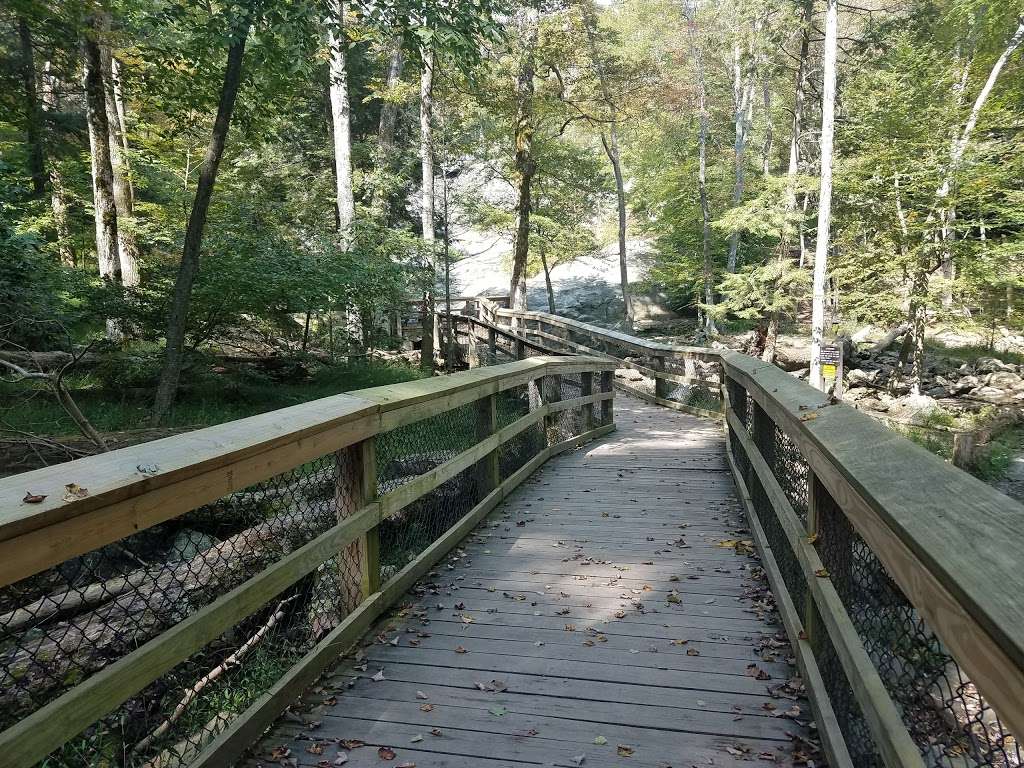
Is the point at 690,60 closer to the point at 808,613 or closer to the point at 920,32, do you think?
the point at 920,32

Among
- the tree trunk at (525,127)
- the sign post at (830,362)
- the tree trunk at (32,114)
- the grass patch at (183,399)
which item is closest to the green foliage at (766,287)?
the sign post at (830,362)

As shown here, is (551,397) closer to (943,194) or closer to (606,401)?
(606,401)

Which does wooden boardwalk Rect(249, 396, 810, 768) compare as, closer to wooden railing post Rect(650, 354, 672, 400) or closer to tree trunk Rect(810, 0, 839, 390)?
wooden railing post Rect(650, 354, 672, 400)

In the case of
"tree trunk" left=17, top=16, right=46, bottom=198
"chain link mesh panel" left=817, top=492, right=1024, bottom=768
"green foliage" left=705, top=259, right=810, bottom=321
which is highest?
"tree trunk" left=17, top=16, right=46, bottom=198

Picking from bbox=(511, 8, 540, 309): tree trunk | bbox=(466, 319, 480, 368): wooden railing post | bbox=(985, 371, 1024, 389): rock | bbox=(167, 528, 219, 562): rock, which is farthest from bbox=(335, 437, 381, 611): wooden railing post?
bbox=(985, 371, 1024, 389): rock

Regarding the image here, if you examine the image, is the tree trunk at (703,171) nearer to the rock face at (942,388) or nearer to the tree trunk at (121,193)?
the rock face at (942,388)

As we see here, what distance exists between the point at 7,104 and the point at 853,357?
21.1 metres

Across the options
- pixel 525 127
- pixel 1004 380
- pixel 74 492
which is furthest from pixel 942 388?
pixel 74 492

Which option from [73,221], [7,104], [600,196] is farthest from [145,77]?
[600,196]

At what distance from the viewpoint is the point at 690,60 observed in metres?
25.3

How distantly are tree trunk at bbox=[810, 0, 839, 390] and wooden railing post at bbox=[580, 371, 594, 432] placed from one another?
7.79 m

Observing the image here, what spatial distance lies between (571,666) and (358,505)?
3.84 ft

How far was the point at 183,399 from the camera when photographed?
9117mm

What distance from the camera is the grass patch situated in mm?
7344
